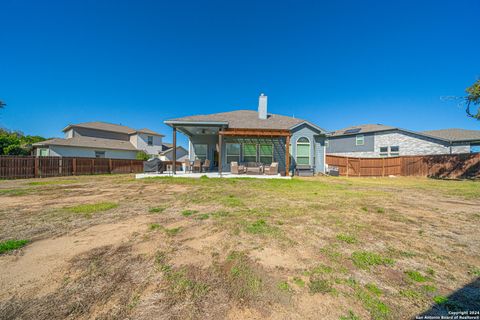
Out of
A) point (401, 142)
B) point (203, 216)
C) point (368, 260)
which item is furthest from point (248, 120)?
point (401, 142)

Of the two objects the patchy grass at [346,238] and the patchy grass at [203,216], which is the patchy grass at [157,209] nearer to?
the patchy grass at [203,216]

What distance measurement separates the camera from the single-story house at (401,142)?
18.8 meters

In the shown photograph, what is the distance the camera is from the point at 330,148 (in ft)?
82.8

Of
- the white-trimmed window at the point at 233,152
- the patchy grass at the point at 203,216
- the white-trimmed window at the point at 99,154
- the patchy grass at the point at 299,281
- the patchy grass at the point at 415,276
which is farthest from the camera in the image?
the white-trimmed window at the point at 99,154

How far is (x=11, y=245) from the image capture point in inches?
110

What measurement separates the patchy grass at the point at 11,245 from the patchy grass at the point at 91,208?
1.48 meters

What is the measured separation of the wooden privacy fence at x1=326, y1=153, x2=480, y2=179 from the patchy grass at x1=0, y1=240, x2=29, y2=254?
62.0 feet

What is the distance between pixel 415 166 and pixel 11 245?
23.8 metres

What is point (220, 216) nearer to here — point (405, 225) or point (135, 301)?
point (135, 301)

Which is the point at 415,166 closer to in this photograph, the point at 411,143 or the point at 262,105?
the point at 411,143

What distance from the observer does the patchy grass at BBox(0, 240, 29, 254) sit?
2698mm

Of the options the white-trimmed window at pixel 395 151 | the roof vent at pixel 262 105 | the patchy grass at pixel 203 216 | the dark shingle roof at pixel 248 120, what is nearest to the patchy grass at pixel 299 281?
the patchy grass at pixel 203 216

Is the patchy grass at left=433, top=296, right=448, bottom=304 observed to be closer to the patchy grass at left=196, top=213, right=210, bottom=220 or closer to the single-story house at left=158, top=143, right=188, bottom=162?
the patchy grass at left=196, top=213, right=210, bottom=220

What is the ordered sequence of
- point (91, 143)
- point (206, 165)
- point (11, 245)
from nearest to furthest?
point (11, 245) < point (206, 165) < point (91, 143)
